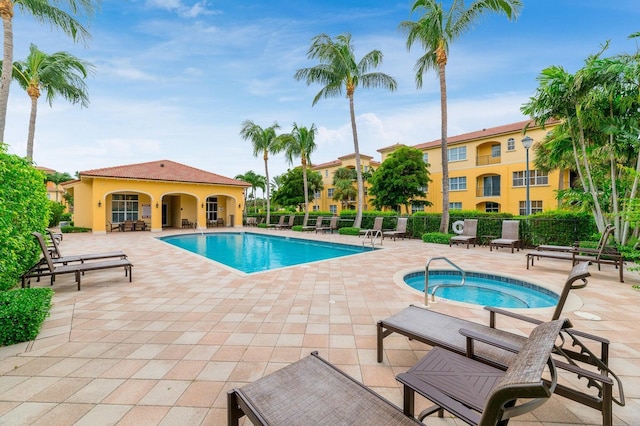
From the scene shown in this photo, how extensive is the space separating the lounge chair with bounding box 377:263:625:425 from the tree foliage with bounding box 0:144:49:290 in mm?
5394


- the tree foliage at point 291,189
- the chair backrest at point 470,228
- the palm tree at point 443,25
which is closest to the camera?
the palm tree at point 443,25

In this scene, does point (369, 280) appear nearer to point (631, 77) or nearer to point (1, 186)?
point (1, 186)

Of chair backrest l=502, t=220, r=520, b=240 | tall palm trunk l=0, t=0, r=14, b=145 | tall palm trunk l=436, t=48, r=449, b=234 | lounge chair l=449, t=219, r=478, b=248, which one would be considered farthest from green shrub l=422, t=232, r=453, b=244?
tall palm trunk l=0, t=0, r=14, b=145

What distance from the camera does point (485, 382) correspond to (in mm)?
1768

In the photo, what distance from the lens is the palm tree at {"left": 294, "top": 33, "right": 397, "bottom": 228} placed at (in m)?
15.7

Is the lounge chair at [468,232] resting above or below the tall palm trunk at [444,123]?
below

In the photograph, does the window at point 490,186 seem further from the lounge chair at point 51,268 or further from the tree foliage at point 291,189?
the lounge chair at point 51,268

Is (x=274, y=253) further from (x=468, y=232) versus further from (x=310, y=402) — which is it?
(x=310, y=402)

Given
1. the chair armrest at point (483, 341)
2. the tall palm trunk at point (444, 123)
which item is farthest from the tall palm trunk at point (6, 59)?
the tall palm trunk at point (444, 123)

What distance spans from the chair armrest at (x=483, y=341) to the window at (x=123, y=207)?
2638 centimetres

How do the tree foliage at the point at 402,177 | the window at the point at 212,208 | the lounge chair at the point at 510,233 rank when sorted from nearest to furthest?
the lounge chair at the point at 510,233, the tree foliage at the point at 402,177, the window at the point at 212,208

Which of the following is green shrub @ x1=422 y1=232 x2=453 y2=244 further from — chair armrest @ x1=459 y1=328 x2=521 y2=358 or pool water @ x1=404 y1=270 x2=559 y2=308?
chair armrest @ x1=459 y1=328 x2=521 y2=358

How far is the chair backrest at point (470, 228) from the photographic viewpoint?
38.7 feet

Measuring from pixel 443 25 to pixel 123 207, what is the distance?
1005 inches
